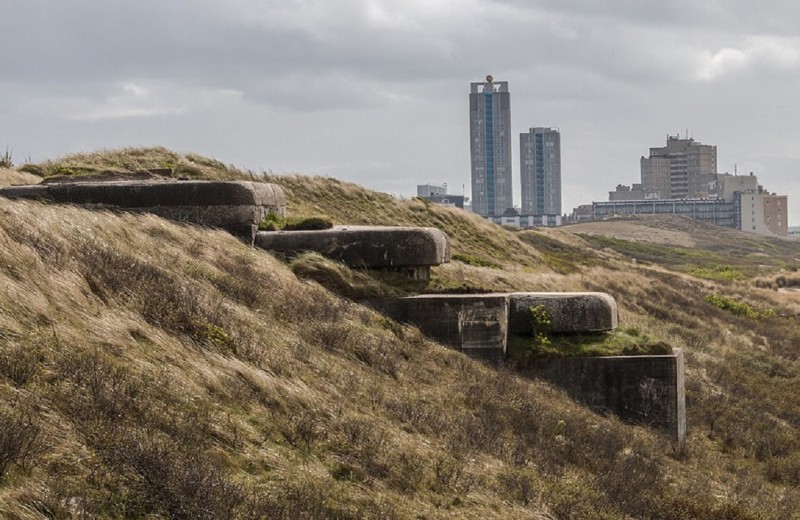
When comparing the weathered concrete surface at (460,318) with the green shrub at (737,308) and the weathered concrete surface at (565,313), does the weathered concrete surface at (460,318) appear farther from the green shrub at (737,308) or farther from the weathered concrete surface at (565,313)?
the green shrub at (737,308)

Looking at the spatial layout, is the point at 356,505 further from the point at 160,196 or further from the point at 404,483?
the point at 160,196

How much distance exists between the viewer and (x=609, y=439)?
10844mm

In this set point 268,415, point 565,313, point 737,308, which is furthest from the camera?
point 737,308

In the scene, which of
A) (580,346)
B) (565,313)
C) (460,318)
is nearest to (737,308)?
(565,313)

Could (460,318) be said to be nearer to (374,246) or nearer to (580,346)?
(580,346)

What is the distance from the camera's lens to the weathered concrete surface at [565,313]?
13.6m

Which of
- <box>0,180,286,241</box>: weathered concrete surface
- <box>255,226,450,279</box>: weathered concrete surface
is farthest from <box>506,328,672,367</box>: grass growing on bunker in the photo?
<box>0,180,286,241</box>: weathered concrete surface

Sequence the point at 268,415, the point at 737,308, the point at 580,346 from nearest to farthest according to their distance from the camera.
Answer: the point at 268,415
the point at 580,346
the point at 737,308

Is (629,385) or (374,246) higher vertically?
(374,246)

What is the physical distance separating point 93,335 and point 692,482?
5659mm

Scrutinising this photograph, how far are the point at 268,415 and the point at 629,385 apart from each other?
655cm

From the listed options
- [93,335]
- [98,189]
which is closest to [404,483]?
[93,335]

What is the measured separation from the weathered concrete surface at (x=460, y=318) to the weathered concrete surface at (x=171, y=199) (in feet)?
7.28

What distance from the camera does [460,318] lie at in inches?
515
